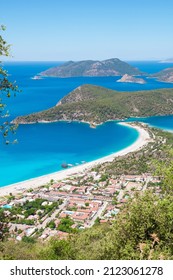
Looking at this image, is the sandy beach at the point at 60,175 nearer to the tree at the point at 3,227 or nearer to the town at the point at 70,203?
the town at the point at 70,203

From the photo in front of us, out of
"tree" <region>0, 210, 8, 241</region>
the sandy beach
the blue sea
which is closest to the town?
the sandy beach

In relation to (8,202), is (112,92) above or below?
above

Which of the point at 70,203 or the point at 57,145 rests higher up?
the point at 57,145

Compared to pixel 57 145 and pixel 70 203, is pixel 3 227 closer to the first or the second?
pixel 70 203

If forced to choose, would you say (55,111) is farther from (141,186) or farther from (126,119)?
(141,186)

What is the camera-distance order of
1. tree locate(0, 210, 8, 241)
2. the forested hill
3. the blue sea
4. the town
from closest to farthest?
tree locate(0, 210, 8, 241)
the town
the blue sea
the forested hill

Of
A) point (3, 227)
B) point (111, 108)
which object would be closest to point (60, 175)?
point (3, 227)

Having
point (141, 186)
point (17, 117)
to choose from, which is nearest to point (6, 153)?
point (141, 186)

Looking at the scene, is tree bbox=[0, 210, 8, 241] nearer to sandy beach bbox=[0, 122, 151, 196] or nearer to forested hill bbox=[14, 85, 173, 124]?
sandy beach bbox=[0, 122, 151, 196]
